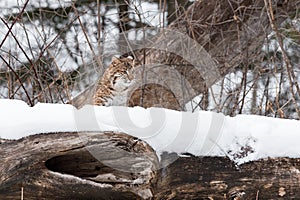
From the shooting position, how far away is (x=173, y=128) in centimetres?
221

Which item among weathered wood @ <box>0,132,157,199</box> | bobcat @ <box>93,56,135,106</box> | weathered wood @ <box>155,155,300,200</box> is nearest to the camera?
weathered wood @ <box>0,132,157,199</box>

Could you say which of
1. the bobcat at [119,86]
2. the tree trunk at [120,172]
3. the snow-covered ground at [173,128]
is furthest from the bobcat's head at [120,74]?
the tree trunk at [120,172]

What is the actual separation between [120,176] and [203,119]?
47 cm

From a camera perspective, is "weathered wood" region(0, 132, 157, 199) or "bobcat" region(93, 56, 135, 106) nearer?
"weathered wood" region(0, 132, 157, 199)

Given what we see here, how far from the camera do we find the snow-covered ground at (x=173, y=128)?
213cm

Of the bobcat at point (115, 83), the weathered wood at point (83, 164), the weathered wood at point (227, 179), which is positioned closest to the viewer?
the weathered wood at point (83, 164)

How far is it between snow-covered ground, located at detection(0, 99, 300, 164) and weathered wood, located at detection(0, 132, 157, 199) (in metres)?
0.06

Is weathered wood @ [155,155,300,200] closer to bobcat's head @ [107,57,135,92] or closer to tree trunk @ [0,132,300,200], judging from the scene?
tree trunk @ [0,132,300,200]

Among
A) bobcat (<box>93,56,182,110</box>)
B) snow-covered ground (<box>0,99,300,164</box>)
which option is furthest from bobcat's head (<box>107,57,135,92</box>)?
snow-covered ground (<box>0,99,300,164</box>)

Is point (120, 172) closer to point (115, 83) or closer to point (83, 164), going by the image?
point (83, 164)

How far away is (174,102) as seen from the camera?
412 cm

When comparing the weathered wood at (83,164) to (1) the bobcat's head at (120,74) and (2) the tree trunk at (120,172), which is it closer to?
(2) the tree trunk at (120,172)

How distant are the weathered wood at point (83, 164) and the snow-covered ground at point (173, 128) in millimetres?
62

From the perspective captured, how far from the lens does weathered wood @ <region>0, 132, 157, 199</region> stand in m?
2.04
